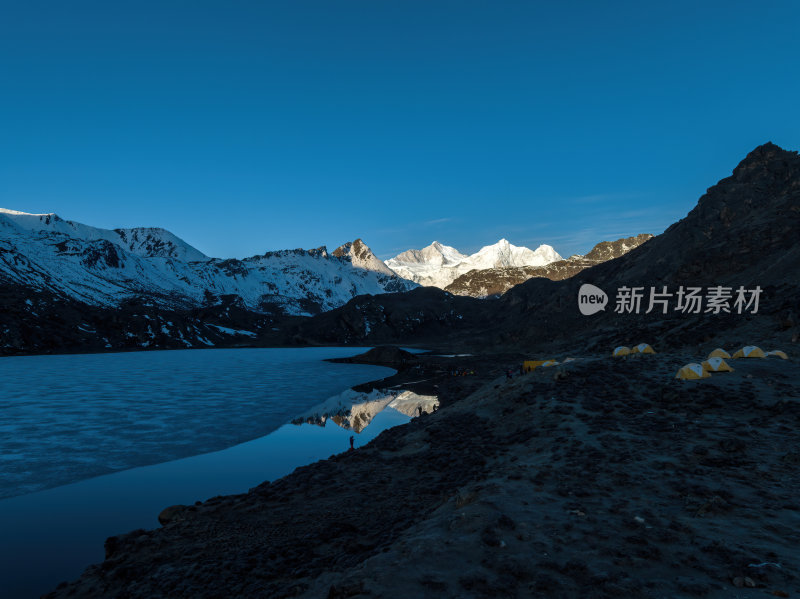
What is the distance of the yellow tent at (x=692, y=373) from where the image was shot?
24.6m

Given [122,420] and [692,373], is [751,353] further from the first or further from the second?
[122,420]

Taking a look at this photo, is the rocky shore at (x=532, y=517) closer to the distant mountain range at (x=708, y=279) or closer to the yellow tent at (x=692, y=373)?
the yellow tent at (x=692, y=373)

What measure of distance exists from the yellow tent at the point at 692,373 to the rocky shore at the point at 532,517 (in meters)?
2.40

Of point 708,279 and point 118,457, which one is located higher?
point 708,279

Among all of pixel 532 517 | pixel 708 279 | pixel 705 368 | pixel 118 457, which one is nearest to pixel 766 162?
pixel 708 279

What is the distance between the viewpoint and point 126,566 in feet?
37.6
